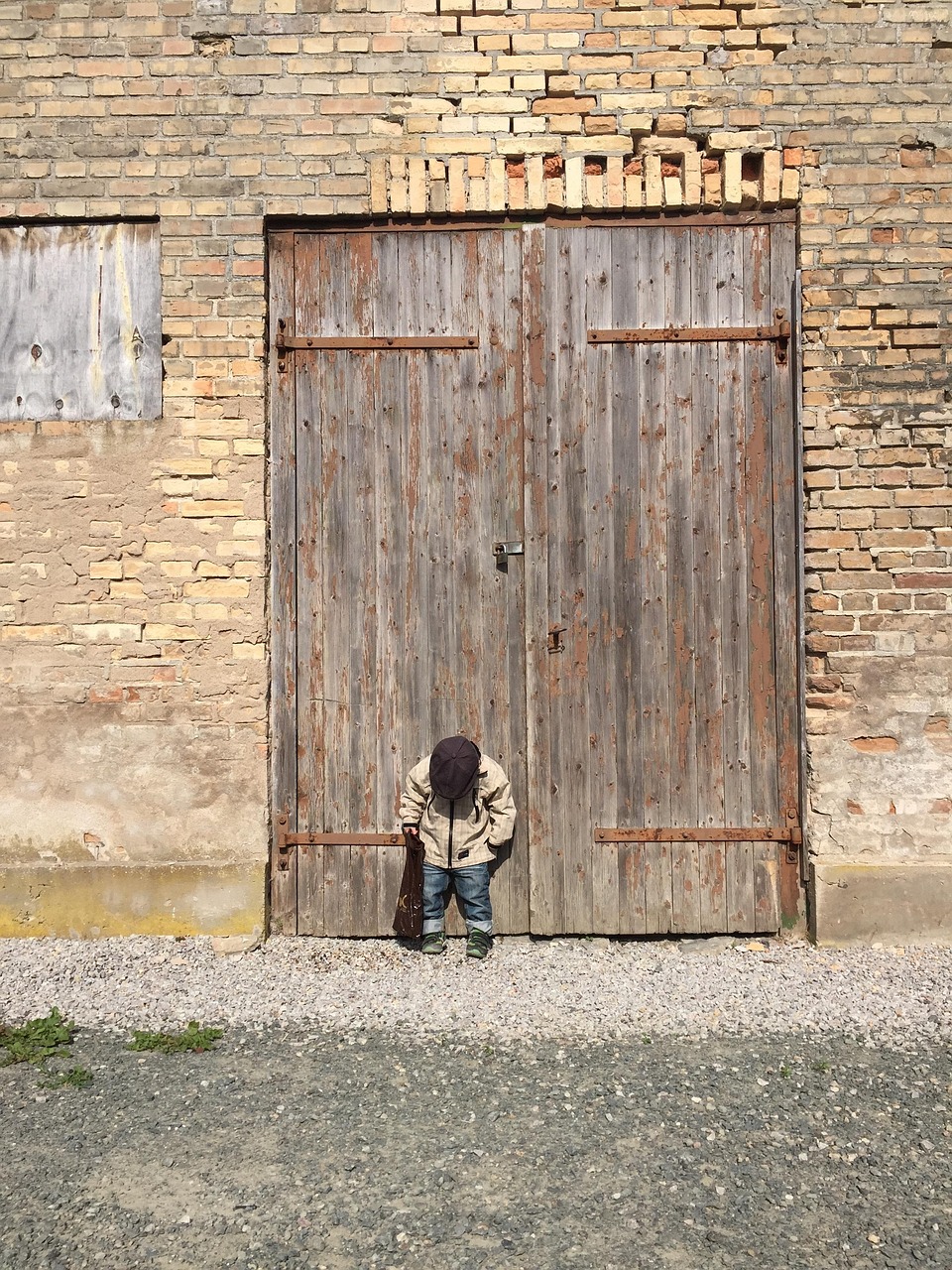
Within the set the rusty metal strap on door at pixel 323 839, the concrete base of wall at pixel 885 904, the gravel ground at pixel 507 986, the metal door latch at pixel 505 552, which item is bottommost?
the gravel ground at pixel 507 986

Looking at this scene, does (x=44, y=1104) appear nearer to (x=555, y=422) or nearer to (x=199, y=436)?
(x=199, y=436)

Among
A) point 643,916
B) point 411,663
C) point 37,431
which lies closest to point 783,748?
point 643,916

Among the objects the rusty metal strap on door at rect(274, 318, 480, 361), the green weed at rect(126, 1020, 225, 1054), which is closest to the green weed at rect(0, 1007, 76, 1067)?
the green weed at rect(126, 1020, 225, 1054)

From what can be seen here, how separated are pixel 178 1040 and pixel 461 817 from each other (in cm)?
146

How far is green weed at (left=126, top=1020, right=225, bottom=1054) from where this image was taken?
3.40 meters

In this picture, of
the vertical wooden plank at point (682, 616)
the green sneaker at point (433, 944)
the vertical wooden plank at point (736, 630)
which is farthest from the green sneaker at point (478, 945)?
the vertical wooden plank at point (736, 630)

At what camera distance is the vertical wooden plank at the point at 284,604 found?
14.7 ft

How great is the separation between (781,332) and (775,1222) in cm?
351

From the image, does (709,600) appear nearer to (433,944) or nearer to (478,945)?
(478,945)

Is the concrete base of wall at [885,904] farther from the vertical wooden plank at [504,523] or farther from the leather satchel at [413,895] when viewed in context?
the leather satchel at [413,895]

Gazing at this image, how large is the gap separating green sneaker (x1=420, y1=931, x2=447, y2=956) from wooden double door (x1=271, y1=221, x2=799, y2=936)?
0.23 metres

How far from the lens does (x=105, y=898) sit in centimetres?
438

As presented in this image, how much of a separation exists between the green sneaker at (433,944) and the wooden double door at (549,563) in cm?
23

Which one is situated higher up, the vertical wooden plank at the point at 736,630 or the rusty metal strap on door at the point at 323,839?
the vertical wooden plank at the point at 736,630
